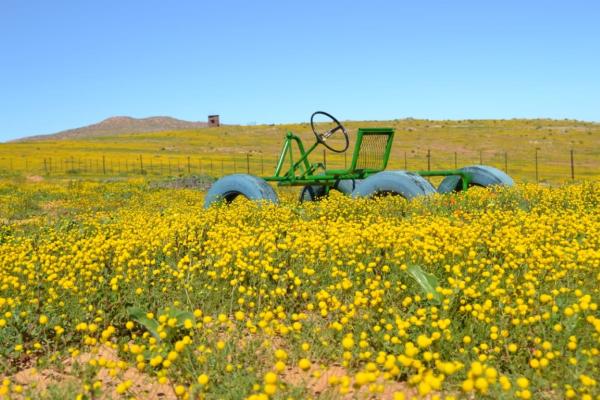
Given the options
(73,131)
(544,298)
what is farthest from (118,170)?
(73,131)

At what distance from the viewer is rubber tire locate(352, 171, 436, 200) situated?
383 inches

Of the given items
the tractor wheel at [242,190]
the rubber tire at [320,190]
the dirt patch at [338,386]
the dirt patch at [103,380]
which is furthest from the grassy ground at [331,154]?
the dirt patch at [103,380]

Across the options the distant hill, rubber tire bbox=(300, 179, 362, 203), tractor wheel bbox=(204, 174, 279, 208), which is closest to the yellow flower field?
tractor wheel bbox=(204, 174, 279, 208)

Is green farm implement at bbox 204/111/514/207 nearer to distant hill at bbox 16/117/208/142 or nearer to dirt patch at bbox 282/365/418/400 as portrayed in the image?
dirt patch at bbox 282/365/418/400

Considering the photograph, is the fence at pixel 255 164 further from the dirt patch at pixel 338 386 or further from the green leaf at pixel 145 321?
the dirt patch at pixel 338 386

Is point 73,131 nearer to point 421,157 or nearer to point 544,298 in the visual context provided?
point 421,157

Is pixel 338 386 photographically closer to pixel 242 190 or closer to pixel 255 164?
pixel 242 190

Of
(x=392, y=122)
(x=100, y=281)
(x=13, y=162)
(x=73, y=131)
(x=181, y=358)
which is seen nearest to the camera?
(x=181, y=358)

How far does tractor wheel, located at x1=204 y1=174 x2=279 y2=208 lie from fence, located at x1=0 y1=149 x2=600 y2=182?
27.0 metres

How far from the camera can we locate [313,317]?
469cm

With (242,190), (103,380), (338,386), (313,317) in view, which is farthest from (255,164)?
(338,386)

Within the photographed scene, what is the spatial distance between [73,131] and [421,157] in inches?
5904

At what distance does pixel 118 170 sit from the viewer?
41125 mm

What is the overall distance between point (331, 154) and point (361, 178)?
44773 mm
